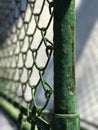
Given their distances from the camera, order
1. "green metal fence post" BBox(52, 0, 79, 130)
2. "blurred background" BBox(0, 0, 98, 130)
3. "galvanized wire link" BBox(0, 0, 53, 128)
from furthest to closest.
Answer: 1. "blurred background" BBox(0, 0, 98, 130)
2. "galvanized wire link" BBox(0, 0, 53, 128)
3. "green metal fence post" BBox(52, 0, 79, 130)

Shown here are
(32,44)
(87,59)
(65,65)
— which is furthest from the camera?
(87,59)

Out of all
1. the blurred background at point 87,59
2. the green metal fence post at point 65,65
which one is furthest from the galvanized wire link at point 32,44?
the blurred background at point 87,59

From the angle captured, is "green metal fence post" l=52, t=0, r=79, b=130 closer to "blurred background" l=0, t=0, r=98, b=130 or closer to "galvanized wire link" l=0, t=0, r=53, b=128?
"galvanized wire link" l=0, t=0, r=53, b=128

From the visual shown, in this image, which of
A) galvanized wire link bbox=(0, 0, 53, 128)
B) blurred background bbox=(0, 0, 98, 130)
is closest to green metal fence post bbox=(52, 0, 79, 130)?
galvanized wire link bbox=(0, 0, 53, 128)

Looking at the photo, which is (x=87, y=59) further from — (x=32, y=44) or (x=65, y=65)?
(x=65, y=65)

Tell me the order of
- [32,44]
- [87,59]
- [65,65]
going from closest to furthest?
[65,65]
[32,44]
[87,59]

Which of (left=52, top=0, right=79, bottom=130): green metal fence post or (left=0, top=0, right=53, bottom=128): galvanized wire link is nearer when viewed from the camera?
(left=52, top=0, right=79, bottom=130): green metal fence post

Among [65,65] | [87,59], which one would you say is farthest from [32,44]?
[87,59]

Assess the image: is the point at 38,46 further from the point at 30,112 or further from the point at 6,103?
the point at 6,103

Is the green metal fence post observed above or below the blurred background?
below

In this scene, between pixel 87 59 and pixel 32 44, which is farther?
pixel 87 59
